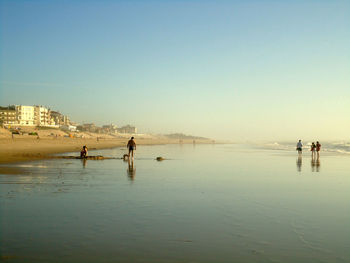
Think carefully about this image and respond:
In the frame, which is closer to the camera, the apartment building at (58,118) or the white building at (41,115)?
the white building at (41,115)

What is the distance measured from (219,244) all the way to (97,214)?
344 cm

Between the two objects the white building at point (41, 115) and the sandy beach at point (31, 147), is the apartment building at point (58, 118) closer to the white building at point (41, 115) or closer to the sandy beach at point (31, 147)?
the white building at point (41, 115)

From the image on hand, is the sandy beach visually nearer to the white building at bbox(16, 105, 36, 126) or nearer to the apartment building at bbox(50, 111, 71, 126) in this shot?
the white building at bbox(16, 105, 36, 126)

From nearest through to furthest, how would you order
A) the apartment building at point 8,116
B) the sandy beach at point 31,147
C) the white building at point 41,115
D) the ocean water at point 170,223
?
1. the ocean water at point 170,223
2. the sandy beach at point 31,147
3. the apartment building at point 8,116
4. the white building at point 41,115

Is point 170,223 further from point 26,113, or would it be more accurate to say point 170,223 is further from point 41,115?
point 41,115

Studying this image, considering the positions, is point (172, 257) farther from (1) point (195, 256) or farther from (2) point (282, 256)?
(2) point (282, 256)

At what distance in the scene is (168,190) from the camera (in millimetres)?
11680

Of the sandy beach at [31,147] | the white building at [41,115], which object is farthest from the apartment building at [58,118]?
the sandy beach at [31,147]

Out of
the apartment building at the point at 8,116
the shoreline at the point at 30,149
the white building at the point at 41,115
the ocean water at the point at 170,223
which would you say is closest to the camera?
the ocean water at the point at 170,223

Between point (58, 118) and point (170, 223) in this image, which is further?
Answer: point (58, 118)

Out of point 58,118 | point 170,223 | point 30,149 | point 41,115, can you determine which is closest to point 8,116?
point 41,115

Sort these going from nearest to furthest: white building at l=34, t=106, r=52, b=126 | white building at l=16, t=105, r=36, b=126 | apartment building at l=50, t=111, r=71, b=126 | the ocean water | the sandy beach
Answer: the ocean water
the sandy beach
white building at l=16, t=105, r=36, b=126
white building at l=34, t=106, r=52, b=126
apartment building at l=50, t=111, r=71, b=126

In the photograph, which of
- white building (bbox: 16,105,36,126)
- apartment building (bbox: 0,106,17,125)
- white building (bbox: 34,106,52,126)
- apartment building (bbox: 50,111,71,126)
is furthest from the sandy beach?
apartment building (bbox: 50,111,71,126)

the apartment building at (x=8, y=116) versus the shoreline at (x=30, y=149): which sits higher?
the apartment building at (x=8, y=116)
